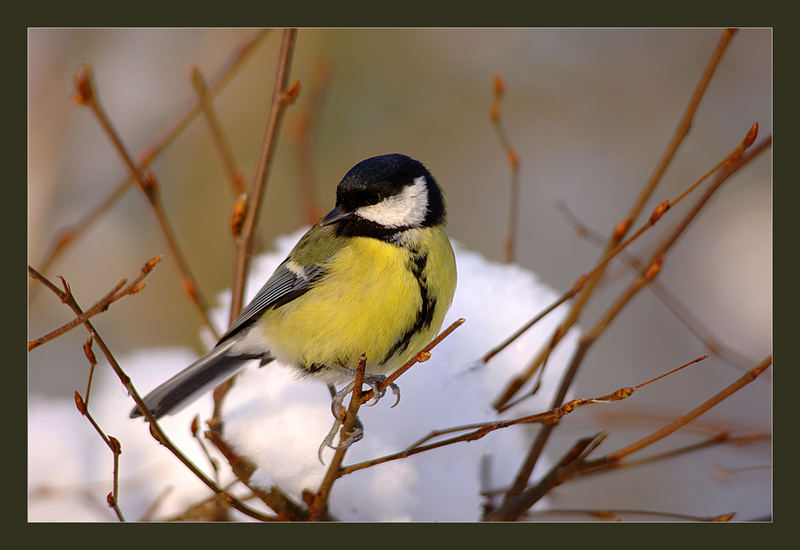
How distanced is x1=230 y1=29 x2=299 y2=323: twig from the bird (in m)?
0.08

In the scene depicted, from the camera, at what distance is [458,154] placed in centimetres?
212

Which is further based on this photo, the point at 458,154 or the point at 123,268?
the point at 458,154

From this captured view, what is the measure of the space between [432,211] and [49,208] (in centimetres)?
94

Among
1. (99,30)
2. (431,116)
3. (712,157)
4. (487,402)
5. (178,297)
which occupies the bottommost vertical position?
(487,402)

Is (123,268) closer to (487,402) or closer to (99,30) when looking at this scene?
(99,30)

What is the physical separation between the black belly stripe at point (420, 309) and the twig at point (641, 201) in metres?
0.18

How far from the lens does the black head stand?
40.3 inches

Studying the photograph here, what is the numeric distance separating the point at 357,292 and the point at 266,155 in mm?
252

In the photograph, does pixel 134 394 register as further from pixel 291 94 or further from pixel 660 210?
pixel 660 210

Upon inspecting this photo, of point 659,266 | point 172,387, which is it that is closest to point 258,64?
point 172,387

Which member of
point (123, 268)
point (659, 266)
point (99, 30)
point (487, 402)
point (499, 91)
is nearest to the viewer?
point (659, 266)

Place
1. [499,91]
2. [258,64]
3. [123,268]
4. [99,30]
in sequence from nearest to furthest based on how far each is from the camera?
[499,91], [99,30], [123,268], [258,64]

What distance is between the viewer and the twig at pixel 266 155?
0.98 m

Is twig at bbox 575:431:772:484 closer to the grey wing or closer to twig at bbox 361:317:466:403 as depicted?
twig at bbox 361:317:466:403
